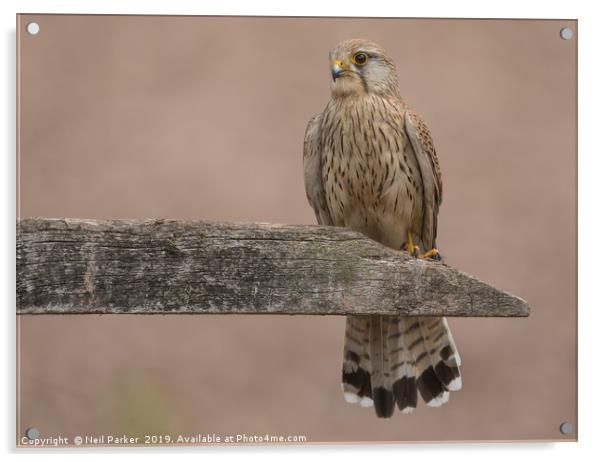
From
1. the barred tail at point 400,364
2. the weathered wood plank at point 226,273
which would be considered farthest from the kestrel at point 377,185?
the weathered wood plank at point 226,273

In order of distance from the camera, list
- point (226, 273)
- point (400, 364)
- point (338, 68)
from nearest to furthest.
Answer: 1. point (226, 273)
2. point (400, 364)
3. point (338, 68)

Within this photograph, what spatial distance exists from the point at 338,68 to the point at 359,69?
76mm

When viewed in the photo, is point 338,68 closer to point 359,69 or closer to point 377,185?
point 359,69

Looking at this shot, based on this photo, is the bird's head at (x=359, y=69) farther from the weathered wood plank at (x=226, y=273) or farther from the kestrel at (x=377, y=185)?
the weathered wood plank at (x=226, y=273)

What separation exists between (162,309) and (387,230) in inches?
46.1

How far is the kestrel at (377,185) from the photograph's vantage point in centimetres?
220

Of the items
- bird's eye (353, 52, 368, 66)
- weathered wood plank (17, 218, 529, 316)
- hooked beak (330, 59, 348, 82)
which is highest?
bird's eye (353, 52, 368, 66)

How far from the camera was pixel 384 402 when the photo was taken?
85.4 inches

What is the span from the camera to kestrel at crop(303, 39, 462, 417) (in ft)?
7.20

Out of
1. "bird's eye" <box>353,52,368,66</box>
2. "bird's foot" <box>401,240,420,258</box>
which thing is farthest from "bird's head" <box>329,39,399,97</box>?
"bird's foot" <box>401,240,420,258</box>

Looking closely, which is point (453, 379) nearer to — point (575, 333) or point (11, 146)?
point (575, 333)

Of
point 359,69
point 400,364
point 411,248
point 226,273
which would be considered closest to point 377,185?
→ point 411,248

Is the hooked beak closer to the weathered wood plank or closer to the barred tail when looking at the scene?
the barred tail

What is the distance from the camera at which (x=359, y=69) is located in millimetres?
2385
